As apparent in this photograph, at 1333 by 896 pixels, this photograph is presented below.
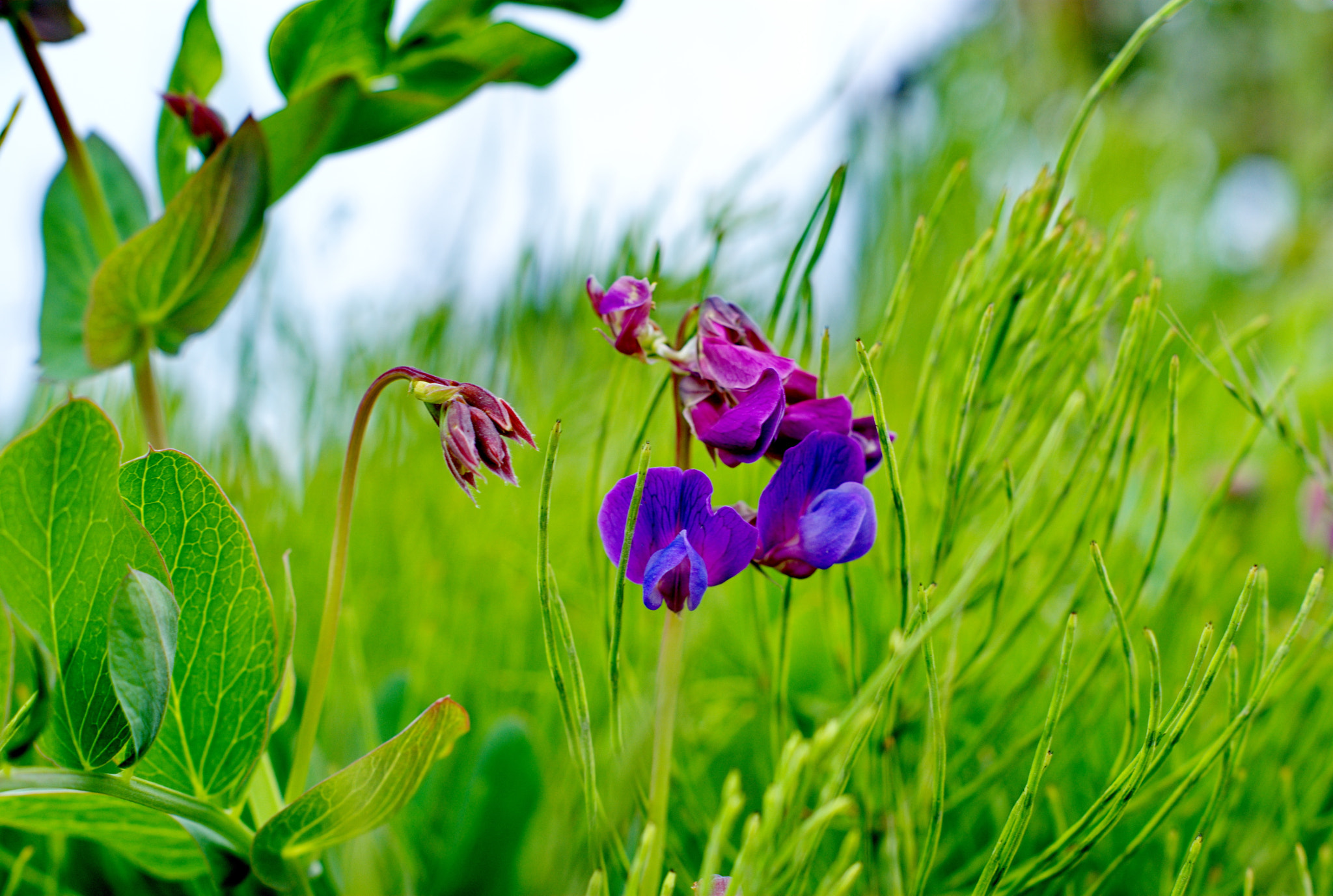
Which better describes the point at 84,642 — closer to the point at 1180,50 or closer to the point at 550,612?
the point at 550,612

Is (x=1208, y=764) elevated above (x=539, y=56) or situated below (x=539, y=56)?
below

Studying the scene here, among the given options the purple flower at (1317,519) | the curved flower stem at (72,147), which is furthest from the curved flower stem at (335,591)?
the purple flower at (1317,519)

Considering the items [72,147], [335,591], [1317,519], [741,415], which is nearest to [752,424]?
[741,415]

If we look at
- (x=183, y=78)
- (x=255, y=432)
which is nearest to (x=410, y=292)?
(x=255, y=432)

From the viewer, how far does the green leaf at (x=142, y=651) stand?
0.49 feet

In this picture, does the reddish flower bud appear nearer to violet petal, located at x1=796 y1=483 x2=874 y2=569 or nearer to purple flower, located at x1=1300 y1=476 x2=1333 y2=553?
violet petal, located at x1=796 y1=483 x2=874 y2=569

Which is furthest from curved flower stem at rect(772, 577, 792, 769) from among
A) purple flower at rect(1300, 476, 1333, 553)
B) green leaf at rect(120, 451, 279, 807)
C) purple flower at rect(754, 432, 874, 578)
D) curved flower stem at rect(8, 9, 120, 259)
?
purple flower at rect(1300, 476, 1333, 553)

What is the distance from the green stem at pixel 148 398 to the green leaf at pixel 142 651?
9 cm

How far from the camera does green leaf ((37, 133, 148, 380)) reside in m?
0.26

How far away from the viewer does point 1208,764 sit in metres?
0.18

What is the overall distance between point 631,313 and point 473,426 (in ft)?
0.13

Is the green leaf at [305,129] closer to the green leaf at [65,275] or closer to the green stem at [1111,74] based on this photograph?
the green leaf at [65,275]

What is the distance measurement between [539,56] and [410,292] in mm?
467

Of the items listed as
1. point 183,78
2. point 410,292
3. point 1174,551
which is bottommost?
point 1174,551
